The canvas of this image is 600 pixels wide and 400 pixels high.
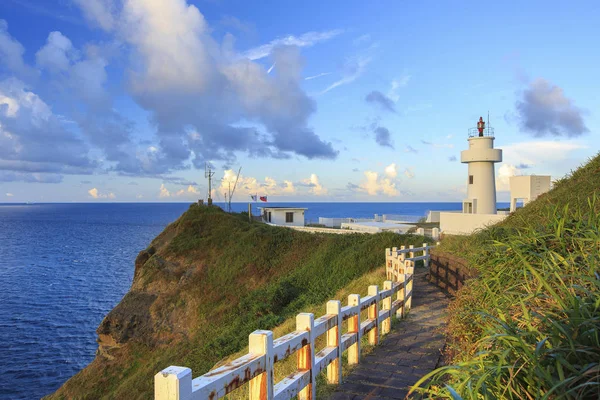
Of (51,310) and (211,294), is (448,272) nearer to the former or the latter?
(211,294)

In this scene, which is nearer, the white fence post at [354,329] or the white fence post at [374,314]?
the white fence post at [354,329]

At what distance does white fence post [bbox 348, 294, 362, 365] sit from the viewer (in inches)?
262

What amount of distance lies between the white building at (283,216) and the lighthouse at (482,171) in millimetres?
18607

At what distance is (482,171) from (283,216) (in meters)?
21.0

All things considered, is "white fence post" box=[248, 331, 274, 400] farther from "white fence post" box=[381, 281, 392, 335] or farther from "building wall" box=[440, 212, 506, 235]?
"building wall" box=[440, 212, 506, 235]

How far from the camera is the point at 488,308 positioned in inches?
194

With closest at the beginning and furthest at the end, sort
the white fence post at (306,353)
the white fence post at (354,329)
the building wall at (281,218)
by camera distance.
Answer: the white fence post at (306,353) → the white fence post at (354,329) → the building wall at (281,218)

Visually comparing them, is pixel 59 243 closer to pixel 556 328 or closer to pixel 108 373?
pixel 108 373

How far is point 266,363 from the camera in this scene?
3949 mm

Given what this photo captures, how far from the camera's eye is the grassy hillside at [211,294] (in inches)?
865

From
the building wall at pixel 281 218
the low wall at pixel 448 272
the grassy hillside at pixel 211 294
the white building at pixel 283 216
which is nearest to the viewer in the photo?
the low wall at pixel 448 272

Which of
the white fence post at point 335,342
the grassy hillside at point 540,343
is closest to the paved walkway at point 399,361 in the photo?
the white fence post at point 335,342

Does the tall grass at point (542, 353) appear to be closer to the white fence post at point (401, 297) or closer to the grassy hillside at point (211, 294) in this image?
the white fence post at point (401, 297)

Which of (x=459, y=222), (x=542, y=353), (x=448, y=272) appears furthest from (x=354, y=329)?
(x=459, y=222)
